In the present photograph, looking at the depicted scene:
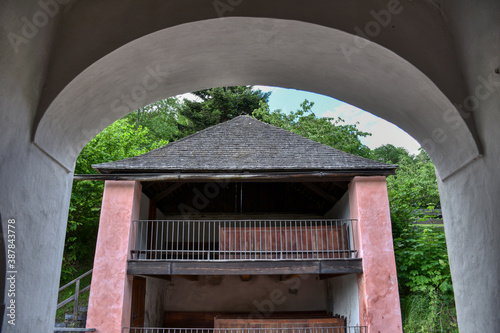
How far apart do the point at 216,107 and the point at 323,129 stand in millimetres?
7426

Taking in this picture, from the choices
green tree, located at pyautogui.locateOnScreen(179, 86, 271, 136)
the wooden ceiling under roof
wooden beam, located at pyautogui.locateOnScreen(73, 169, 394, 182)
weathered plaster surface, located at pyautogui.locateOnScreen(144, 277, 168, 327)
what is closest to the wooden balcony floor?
wooden beam, located at pyautogui.locateOnScreen(73, 169, 394, 182)

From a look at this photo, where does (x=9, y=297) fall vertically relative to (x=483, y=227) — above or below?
below

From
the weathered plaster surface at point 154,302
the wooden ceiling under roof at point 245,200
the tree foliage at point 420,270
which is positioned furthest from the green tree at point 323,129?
the weathered plaster surface at point 154,302

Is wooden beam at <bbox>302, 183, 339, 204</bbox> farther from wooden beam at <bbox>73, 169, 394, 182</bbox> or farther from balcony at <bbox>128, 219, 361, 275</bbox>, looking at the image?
wooden beam at <bbox>73, 169, 394, 182</bbox>

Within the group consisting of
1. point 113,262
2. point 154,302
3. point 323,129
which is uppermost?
point 323,129

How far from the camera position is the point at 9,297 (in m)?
2.00

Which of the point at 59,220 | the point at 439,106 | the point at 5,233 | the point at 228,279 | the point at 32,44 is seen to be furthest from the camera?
the point at 228,279

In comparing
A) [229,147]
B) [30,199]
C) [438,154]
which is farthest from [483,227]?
[229,147]

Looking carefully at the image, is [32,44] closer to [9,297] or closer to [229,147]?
[9,297]

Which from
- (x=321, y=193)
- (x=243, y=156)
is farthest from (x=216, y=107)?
(x=243, y=156)

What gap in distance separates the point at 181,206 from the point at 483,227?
1139 cm

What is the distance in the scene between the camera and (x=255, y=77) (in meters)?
2.87

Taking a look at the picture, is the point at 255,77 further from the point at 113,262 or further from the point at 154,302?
the point at 154,302

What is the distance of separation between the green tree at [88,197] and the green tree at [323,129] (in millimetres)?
8285
